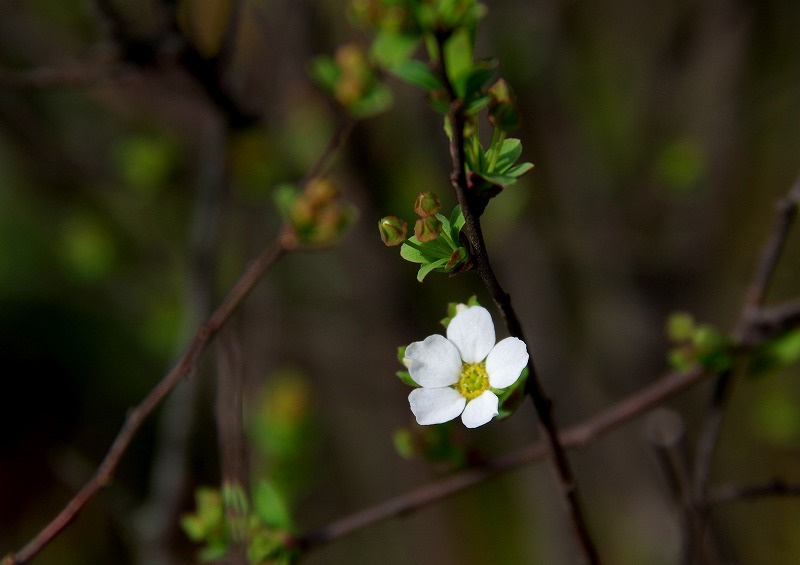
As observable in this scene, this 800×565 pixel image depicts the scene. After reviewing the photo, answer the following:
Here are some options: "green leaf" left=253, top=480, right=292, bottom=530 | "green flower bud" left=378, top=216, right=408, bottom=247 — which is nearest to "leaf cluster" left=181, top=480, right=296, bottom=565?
"green leaf" left=253, top=480, right=292, bottom=530

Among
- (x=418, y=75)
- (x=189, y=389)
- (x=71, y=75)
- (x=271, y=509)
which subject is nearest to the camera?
(x=418, y=75)

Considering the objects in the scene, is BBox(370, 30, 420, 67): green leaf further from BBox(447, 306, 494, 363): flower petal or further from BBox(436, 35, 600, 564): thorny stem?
BBox(447, 306, 494, 363): flower petal

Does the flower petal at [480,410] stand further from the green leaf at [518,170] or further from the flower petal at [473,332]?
the green leaf at [518,170]

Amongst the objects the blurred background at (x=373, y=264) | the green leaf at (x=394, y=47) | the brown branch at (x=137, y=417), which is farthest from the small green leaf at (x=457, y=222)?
the blurred background at (x=373, y=264)

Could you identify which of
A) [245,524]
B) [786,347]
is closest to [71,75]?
[245,524]

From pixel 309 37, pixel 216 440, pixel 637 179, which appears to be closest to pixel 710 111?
pixel 637 179

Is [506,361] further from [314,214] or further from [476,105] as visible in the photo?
[314,214]
